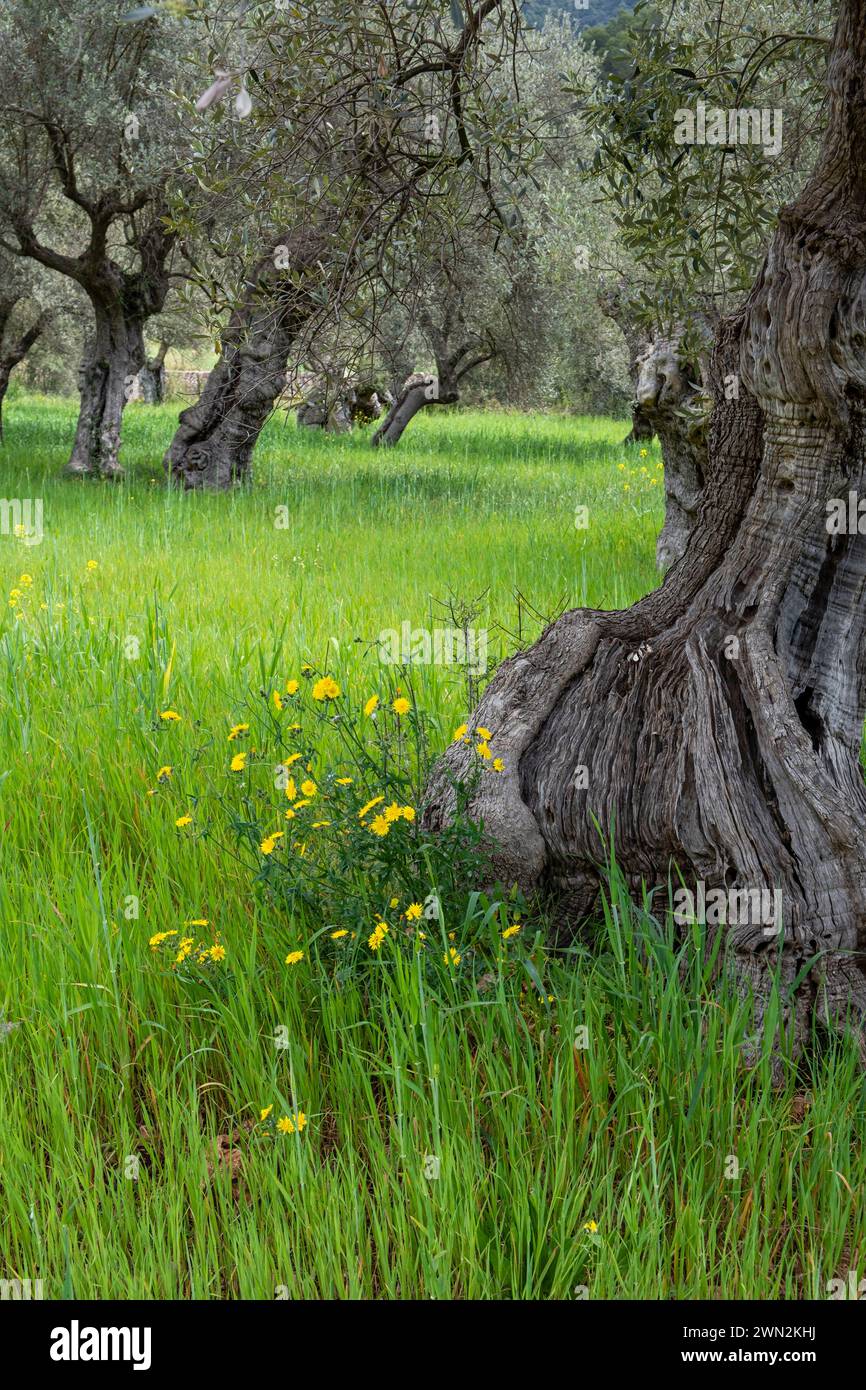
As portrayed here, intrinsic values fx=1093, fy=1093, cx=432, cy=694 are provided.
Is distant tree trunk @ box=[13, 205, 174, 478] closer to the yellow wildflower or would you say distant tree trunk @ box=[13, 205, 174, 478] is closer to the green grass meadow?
the green grass meadow

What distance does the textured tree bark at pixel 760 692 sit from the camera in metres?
3.38

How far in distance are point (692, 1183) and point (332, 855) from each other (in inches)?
71.4

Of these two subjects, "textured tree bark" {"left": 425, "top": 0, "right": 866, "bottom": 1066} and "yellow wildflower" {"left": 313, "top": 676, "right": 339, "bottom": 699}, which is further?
"yellow wildflower" {"left": 313, "top": 676, "right": 339, "bottom": 699}

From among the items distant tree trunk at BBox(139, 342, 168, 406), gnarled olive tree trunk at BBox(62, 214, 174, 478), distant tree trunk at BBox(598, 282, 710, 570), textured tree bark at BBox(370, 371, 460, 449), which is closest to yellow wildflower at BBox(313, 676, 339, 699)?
distant tree trunk at BBox(598, 282, 710, 570)

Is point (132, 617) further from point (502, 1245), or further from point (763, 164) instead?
point (502, 1245)

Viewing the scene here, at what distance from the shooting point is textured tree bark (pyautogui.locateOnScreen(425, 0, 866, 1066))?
3.38 m

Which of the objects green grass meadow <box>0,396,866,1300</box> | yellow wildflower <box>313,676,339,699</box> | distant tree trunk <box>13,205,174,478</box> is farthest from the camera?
distant tree trunk <box>13,205,174,478</box>
